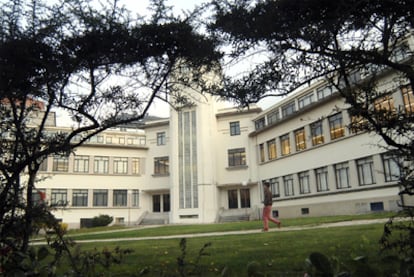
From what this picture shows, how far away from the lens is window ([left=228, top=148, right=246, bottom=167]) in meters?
41.2

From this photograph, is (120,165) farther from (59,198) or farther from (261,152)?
(59,198)

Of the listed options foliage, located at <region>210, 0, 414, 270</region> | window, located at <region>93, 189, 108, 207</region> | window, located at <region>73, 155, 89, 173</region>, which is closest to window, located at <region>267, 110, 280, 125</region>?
window, located at <region>93, 189, 108, 207</region>

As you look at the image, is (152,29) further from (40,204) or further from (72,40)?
(40,204)

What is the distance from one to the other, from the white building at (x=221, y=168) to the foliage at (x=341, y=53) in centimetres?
2276

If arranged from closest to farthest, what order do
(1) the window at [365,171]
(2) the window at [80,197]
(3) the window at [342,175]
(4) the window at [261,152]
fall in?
(1) the window at [365,171] < (3) the window at [342,175] < (4) the window at [261,152] < (2) the window at [80,197]

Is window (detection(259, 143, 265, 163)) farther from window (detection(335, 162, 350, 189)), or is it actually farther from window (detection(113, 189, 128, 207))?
window (detection(113, 189, 128, 207))

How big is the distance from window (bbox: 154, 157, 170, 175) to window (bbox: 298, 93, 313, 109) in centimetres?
1793

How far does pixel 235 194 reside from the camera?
135 ft

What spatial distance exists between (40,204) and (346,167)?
27085 millimetres

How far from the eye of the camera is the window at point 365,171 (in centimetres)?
2640

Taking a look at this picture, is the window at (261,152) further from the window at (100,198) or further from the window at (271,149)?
the window at (100,198)

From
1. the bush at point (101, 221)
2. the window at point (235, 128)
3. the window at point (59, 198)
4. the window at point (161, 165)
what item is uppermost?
the window at point (235, 128)

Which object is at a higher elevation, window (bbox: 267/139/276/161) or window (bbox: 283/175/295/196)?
window (bbox: 267/139/276/161)

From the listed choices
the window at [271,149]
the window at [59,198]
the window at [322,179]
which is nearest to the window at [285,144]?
the window at [271,149]
